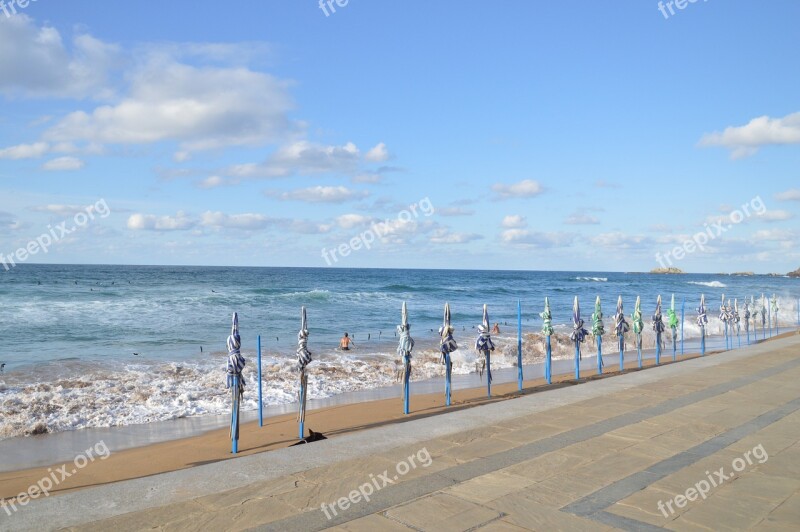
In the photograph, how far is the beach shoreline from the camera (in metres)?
8.38

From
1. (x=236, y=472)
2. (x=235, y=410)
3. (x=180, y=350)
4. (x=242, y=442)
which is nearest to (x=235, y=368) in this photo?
(x=235, y=410)

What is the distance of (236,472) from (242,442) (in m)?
4.22

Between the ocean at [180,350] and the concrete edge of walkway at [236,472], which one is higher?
the concrete edge of walkway at [236,472]

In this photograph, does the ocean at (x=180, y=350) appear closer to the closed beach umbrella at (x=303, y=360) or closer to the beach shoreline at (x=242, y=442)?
the beach shoreline at (x=242, y=442)

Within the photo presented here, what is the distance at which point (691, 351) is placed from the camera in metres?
24.8

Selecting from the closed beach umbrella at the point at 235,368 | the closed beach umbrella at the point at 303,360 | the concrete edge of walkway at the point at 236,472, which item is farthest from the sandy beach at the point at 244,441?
the concrete edge of walkway at the point at 236,472

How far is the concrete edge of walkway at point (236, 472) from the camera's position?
4.95 metres

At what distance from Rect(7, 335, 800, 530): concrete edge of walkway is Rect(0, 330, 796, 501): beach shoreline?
7.61ft

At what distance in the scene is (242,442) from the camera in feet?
33.1

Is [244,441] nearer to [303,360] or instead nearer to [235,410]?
[235,410]

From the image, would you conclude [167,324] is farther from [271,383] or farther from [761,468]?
[761,468]

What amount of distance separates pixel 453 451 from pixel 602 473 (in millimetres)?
1701

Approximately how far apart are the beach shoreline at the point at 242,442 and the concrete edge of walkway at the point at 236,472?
2.32m

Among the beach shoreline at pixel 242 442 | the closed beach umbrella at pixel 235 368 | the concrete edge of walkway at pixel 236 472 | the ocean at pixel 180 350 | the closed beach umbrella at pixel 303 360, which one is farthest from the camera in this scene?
the ocean at pixel 180 350
